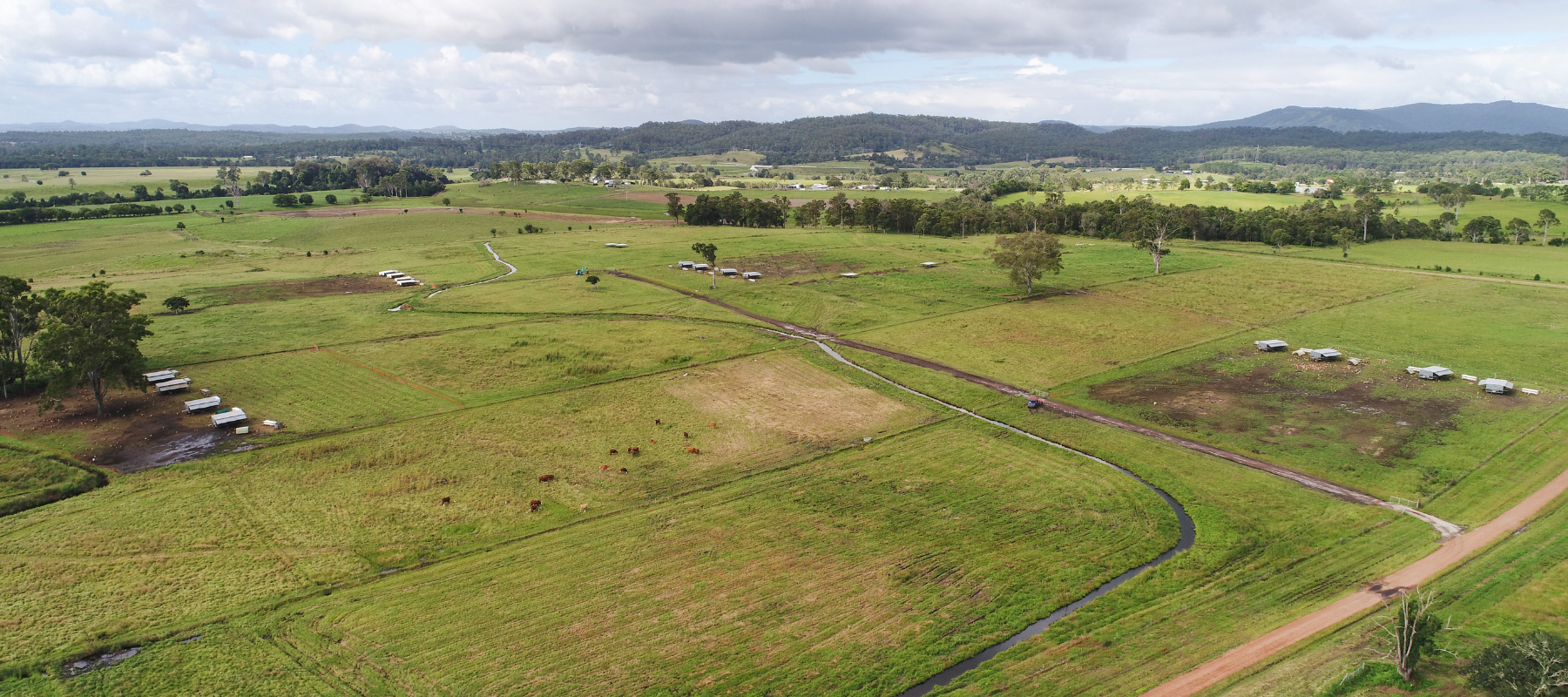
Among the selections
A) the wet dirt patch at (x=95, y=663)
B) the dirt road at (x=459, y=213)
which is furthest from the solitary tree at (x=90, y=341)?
the dirt road at (x=459, y=213)

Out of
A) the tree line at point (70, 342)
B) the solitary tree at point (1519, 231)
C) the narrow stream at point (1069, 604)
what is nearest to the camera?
the narrow stream at point (1069, 604)

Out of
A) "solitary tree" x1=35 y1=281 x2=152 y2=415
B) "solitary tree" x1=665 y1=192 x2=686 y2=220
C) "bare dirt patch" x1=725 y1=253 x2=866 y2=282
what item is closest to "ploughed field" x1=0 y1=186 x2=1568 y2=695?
"solitary tree" x1=35 y1=281 x2=152 y2=415

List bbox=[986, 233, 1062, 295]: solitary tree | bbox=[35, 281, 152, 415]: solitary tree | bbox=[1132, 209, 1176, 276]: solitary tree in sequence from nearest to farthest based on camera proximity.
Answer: bbox=[35, 281, 152, 415]: solitary tree < bbox=[986, 233, 1062, 295]: solitary tree < bbox=[1132, 209, 1176, 276]: solitary tree

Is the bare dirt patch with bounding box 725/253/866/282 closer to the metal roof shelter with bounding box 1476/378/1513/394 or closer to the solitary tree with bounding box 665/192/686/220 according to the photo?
the solitary tree with bounding box 665/192/686/220

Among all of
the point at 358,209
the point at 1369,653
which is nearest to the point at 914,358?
the point at 1369,653

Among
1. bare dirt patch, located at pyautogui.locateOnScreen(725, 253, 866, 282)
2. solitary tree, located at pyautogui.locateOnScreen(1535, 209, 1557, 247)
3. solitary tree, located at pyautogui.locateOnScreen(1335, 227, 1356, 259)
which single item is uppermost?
solitary tree, located at pyautogui.locateOnScreen(1535, 209, 1557, 247)

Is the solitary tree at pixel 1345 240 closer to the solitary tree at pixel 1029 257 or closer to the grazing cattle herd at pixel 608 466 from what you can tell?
the solitary tree at pixel 1029 257

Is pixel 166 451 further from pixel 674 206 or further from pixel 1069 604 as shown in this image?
pixel 674 206
